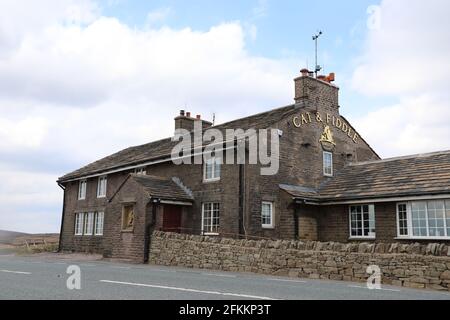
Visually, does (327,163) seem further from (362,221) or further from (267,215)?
(267,215)

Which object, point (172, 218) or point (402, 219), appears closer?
point (402, 219)

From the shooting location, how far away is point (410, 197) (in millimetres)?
18875

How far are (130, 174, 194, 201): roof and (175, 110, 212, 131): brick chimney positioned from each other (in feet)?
23.5

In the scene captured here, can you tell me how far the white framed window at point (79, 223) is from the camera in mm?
32156

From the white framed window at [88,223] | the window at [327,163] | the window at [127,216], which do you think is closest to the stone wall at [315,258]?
the window at [127,216]

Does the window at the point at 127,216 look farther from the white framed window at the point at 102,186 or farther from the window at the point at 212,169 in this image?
the white framed window at the point at 102,186

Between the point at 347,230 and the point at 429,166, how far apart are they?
4.65 metres

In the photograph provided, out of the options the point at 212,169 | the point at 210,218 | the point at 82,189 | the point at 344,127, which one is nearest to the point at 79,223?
the point at 82,189

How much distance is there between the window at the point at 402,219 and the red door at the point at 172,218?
1022cm

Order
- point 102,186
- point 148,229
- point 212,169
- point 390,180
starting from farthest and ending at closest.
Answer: point 102,186, point 212,169, point 148,229, point 390,180

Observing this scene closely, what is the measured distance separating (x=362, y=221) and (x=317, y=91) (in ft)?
25.1

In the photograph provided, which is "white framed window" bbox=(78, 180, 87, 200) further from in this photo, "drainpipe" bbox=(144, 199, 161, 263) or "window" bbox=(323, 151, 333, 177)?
"window" bbox=(323, 151, 333, 177)

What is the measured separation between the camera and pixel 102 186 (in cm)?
3128
